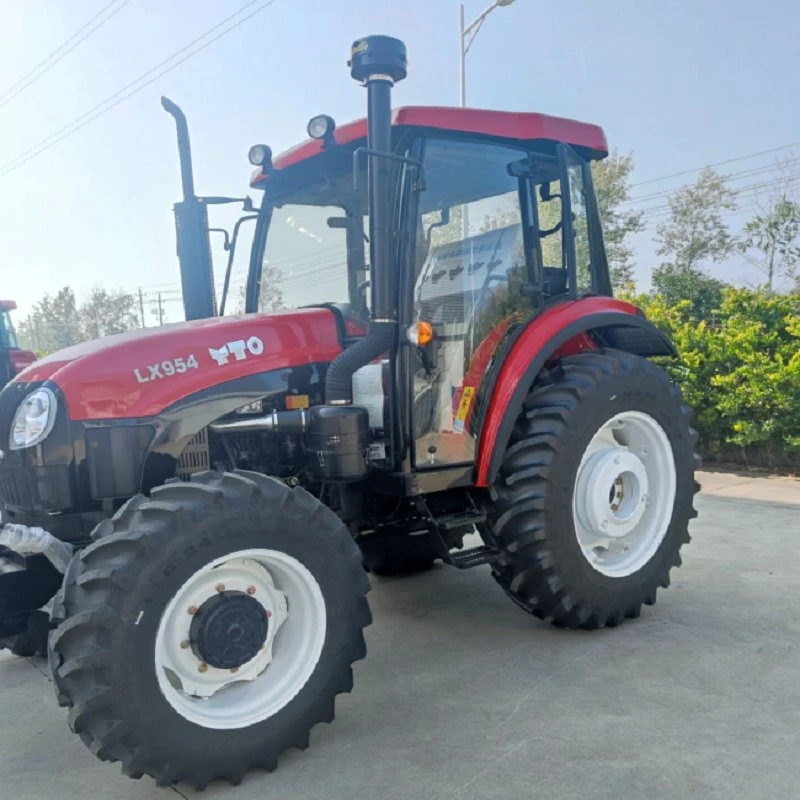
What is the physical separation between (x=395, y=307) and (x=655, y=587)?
1978mm

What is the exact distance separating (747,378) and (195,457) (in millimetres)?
6132

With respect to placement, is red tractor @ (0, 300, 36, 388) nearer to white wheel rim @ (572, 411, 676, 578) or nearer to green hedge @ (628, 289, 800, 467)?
green hedge @ (628, 289, 800, 467)

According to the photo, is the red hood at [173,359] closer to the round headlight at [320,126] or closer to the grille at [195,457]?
the grille at [195,457]

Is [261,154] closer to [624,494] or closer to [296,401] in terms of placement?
[296,401]

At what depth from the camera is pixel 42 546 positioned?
8.64 feet

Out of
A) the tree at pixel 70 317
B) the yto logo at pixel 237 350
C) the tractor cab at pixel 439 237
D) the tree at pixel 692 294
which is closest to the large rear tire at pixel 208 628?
the yto logo at pixel 237 350

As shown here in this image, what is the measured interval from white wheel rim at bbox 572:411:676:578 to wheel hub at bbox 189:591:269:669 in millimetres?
1575

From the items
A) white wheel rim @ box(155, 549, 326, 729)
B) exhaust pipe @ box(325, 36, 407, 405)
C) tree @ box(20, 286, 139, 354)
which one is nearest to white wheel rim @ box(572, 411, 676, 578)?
exhaust pipe @ box(325, 36, 407, 405)

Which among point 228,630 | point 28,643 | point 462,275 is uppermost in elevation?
point 462,275

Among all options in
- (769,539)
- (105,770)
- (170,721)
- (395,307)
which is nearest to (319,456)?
(395,307)

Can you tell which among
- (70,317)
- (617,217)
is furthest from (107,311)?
(617,217)

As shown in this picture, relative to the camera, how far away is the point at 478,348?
3.45 metres

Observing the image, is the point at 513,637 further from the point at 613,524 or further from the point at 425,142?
the point at 425,142

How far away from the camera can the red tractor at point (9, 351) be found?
10.4 metres
